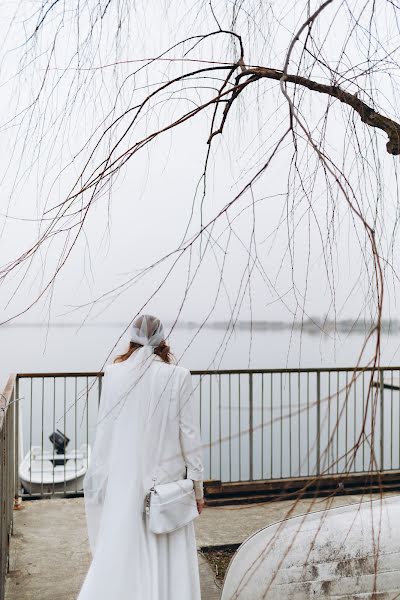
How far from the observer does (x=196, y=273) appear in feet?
3.63

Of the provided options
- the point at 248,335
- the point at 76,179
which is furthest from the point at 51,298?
the point at 248,335

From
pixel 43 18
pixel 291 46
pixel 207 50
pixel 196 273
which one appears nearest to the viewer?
pixel 291 46

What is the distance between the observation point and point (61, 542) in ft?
14.1

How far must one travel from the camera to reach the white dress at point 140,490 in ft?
8.68

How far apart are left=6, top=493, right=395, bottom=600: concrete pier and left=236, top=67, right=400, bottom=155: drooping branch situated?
2.02 m

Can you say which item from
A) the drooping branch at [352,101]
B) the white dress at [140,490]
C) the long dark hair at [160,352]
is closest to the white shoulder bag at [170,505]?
the white dress at [140,490]

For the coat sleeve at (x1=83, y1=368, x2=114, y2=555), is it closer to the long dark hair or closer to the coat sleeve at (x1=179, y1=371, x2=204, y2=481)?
the long dark hair

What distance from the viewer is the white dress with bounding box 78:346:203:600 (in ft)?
8.68

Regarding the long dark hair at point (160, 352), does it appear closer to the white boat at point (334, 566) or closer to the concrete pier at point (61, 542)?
the white boat at point (334, 566)

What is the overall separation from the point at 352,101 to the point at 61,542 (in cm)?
391

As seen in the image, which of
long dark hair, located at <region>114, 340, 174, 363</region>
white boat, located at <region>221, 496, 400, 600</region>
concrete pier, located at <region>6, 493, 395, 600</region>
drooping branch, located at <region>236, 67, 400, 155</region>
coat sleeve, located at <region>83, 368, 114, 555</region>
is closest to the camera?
drooping branch, located at <region>236, 67, 400, 155</region>

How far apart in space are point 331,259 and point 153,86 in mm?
592

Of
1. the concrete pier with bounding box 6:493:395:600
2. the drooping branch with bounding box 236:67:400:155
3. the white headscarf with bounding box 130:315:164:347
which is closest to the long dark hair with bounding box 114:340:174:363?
the white headscarf with bounding box 130:315:164:347

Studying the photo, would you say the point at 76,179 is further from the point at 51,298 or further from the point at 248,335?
the point at 248,335
